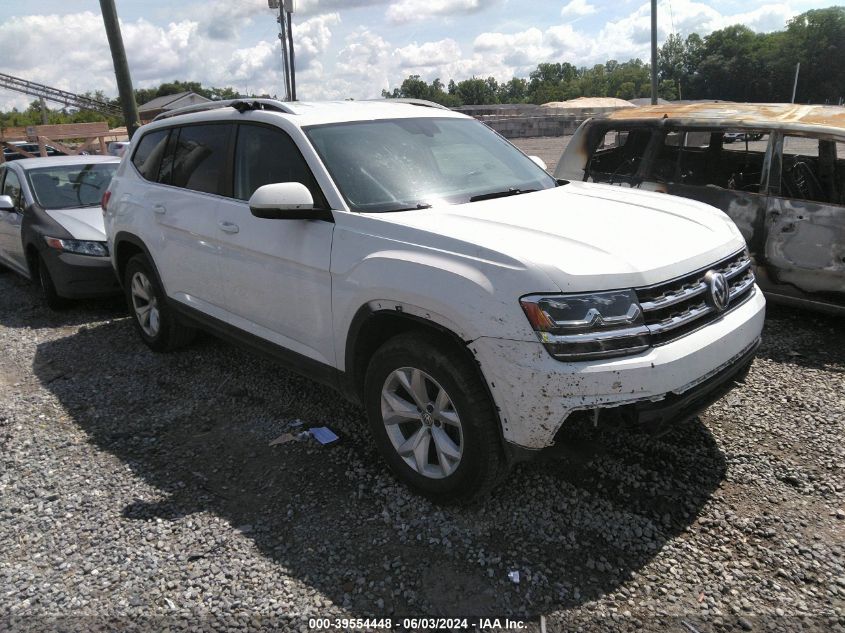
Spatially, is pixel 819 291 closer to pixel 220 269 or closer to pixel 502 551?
pixel 502 551

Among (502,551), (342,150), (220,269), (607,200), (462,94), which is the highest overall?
(462,94)

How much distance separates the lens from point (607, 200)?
3.69m

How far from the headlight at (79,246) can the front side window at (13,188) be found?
127 centimetres

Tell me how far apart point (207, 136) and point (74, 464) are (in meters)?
2.24

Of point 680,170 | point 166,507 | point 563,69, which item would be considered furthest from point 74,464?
point 563,69

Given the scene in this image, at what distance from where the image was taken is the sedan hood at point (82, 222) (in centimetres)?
687

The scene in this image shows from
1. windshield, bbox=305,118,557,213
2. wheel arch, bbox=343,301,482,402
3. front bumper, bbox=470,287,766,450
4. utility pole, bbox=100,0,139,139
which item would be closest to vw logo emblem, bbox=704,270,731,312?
front bumper, bbox=470,287,766,450

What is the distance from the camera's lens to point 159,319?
5.28 meters

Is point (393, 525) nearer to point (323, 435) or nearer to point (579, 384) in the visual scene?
point (323, 435)

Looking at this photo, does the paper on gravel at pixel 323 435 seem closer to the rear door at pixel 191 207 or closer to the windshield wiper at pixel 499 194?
the rear door at pixel 191 207

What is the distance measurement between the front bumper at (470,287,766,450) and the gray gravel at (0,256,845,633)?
0.18m

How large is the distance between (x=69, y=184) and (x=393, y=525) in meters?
6.64

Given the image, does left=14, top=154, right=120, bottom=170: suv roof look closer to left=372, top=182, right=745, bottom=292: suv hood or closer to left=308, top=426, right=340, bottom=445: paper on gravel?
left=308, top=426, right=340, bottom=445: paper on gravel

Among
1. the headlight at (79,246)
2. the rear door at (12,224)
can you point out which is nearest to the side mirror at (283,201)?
the headlight at (79,246)
